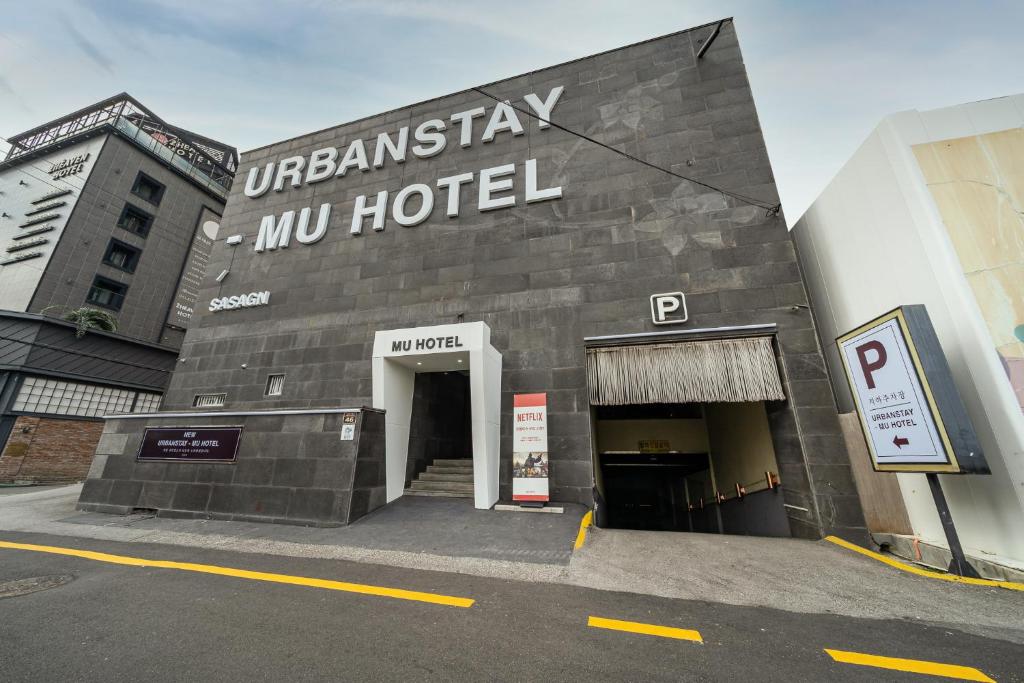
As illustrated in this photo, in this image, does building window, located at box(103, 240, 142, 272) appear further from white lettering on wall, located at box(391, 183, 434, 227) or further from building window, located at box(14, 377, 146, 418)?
white lettering on wall, located at box(391, 183, 434, 227)

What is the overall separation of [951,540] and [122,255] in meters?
38.3

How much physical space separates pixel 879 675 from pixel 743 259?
8.41 m

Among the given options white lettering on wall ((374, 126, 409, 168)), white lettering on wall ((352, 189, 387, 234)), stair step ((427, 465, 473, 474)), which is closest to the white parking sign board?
stair step ((427, 465, 473, 474))

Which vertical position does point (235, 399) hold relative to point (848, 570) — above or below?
above

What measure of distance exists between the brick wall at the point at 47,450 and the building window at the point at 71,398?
49 centimetres

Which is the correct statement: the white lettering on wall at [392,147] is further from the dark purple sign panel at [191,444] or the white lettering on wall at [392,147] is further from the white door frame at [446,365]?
the dark purple sign panel at [191,444]

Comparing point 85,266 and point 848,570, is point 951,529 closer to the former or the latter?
point 848,570

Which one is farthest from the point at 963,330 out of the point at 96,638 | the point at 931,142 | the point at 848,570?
the point at 96,638

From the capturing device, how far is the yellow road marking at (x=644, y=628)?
11.7ft

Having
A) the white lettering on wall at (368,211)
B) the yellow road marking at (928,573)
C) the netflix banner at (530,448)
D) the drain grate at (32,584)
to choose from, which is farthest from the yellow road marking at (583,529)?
the white lettering on wall at (368,211)

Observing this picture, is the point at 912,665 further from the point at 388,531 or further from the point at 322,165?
the point at 322,165

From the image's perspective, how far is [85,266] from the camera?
72.2 feet

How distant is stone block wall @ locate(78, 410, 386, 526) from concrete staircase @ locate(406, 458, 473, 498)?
1367mm

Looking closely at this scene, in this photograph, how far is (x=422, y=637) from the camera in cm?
348
